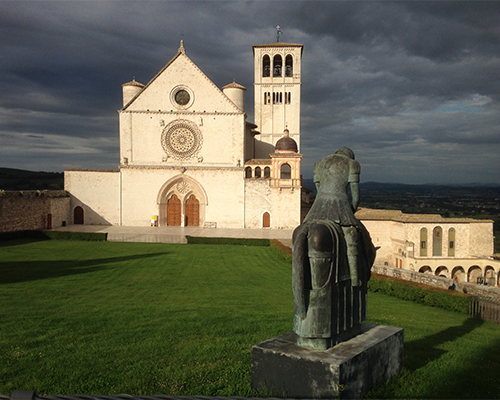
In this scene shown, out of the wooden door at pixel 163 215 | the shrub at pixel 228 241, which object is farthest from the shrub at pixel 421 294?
the wooden door at pixel 163 215

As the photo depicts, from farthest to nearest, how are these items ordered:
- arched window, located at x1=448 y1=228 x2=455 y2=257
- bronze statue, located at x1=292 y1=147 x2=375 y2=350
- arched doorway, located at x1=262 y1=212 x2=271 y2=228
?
arched doorway, located at x1=262 y1=212 x2=271 y2=228 → arched window, located at x1=448 y1=228 x2=455 y2=257 → bronze statue, located at x1=292 y1=147 x2=375 y2=350

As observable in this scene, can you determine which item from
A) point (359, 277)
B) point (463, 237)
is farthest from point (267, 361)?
point (463, 237)

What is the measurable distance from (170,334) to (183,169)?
31406 millimetres

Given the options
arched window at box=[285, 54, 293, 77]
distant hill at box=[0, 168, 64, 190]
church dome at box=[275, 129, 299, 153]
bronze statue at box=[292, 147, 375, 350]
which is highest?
arched window at box=[285, 54, 293, 77]

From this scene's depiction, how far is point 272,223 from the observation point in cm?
3828

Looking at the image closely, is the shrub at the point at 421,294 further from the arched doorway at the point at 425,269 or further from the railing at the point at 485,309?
the arched doorway at the point at 425,269

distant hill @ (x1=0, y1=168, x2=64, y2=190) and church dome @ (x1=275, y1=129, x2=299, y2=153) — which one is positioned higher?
church dome @ (x1=275, y1=129, x2=299, y2=153)

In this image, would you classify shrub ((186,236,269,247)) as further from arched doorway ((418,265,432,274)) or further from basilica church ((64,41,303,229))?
arched doorway ((418,265,432,274))

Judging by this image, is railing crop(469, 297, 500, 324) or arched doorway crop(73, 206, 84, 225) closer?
railing crop(469, 297, 500, 324)

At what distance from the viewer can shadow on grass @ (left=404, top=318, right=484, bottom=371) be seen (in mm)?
6781

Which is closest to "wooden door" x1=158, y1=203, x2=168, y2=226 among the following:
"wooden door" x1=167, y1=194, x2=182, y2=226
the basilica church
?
the basilica church

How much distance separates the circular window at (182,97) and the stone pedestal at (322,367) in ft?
115

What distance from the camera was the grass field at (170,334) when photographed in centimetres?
585

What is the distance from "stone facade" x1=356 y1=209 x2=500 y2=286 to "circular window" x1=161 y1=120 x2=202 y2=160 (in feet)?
61.7
